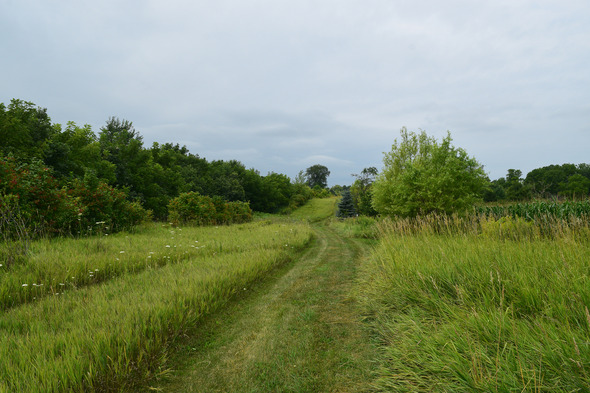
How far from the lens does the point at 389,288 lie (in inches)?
198

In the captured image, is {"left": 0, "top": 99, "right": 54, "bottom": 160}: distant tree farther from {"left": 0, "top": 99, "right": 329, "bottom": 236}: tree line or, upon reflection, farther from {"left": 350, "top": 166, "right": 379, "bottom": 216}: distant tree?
{"left": 350, "top": 166, "right": 379, "bottom": 216}: distant tree

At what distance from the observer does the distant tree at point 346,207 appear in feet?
112

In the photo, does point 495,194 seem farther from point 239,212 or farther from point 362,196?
point 239,212

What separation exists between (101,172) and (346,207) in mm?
27304

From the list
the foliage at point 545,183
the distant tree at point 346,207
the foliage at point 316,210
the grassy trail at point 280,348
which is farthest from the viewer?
the foliage at point 545,183

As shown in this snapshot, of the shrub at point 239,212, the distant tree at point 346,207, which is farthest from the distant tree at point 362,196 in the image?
the shrub at point 239,212

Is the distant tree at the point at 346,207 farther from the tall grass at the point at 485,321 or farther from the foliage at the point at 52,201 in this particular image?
the tall grass at the point at 485,321

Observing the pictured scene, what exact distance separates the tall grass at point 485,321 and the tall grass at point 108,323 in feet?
9.91

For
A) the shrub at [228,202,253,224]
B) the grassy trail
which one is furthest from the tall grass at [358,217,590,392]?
the shrub at [228,202,253,224]

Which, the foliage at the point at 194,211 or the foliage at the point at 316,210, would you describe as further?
the foliage at the point at 316,210

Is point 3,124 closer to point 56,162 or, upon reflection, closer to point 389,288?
point 56,162

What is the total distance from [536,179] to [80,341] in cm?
10110

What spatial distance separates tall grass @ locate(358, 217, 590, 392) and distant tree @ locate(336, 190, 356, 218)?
28591 millimetres

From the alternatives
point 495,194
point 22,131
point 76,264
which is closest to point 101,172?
point 22,131
